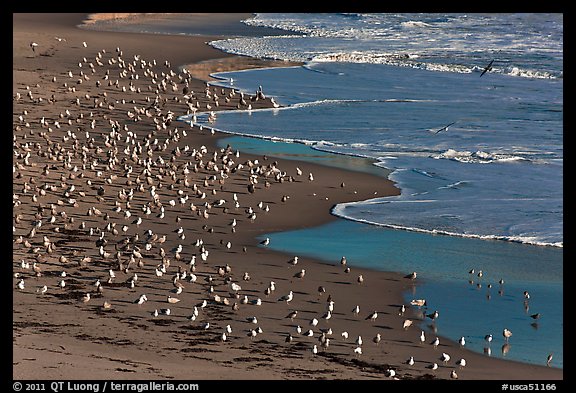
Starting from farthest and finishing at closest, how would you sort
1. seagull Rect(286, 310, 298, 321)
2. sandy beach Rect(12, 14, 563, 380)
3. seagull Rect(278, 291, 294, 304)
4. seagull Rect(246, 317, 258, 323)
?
seagull Rect(278, 291, 294, 304) < seagull Rect(286, 310, 298, 321) < seagull Rect(246, 317, 258, 323) < sandy beach Rect(12, 14, 563, 380)

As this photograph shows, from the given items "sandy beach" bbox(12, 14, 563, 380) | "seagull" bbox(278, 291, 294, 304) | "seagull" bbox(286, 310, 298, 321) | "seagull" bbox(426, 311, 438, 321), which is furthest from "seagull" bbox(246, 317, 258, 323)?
"seagull" bbox(426, 311, 438, 321)

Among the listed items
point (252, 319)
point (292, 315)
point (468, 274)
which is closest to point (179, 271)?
point (252, 319)

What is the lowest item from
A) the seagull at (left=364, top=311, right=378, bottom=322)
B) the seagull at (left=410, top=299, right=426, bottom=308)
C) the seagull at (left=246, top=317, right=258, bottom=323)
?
the seagull at (left=410, top=299, right=426, bottom=308)

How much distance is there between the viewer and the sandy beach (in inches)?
517

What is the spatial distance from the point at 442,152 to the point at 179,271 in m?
11.9

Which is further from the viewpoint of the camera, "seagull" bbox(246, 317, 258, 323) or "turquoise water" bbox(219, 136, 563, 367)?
"turquoise water" bbox(219, 136, 563, 367)

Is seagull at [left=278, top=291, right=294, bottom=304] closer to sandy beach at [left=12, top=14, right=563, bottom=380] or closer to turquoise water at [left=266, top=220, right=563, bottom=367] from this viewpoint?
sandy beach at [left=12, top=14, right=563, bottom=380]

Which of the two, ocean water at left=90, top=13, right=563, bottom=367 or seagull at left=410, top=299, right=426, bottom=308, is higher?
ocean water at left=90, top=13, right=563, bottom=367

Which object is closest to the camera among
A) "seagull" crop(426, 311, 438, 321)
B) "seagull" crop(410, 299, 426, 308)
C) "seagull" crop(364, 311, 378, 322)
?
"seagull" crop(364, 311, 378, 322)

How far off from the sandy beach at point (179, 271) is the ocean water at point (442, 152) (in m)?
0.76

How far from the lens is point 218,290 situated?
15.9 meters

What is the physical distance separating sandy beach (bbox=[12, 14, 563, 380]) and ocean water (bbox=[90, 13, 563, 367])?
0.76 meters

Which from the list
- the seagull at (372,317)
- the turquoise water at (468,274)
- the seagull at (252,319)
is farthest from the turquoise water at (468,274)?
the seagull at (252,319)
